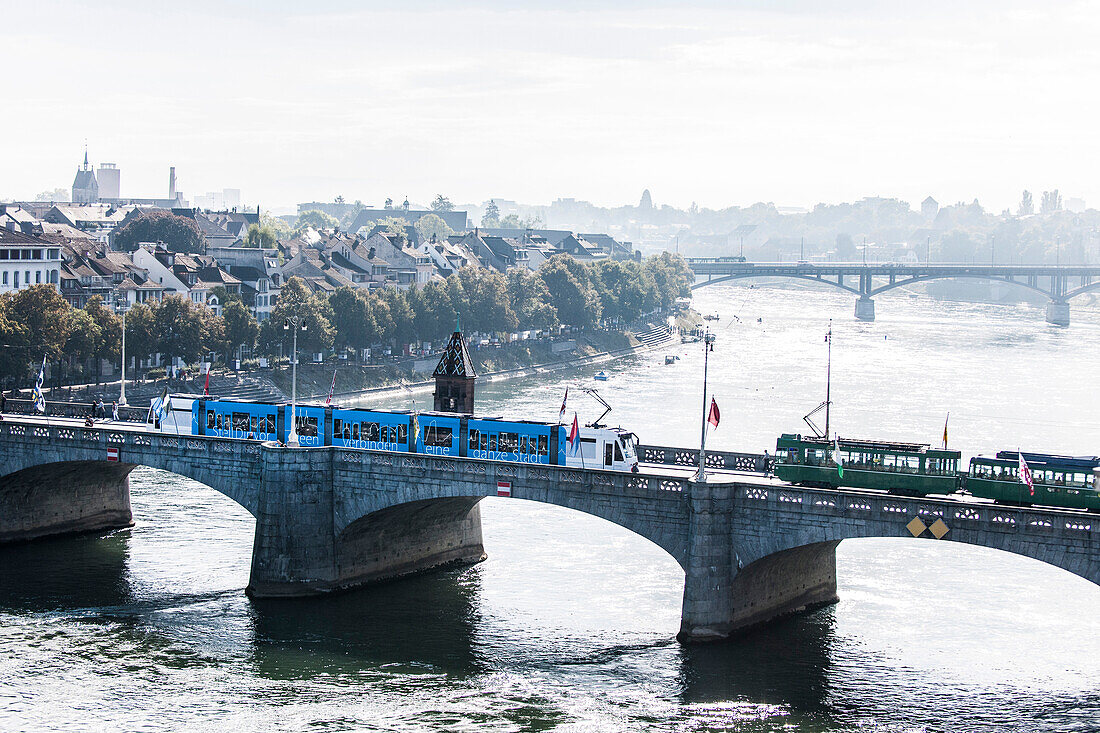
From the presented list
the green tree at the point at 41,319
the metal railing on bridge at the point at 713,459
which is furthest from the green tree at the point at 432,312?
the metal railing on bridge at the point at 713,459

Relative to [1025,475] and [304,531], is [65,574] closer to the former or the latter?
[304,531]

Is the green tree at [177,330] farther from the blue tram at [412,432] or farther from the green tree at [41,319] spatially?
the blue tram at [412,432]

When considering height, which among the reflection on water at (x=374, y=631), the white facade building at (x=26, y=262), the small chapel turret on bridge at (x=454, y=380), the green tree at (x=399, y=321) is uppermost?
the white facade building at (x=26, y=262)

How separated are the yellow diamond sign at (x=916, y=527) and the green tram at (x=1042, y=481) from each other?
3.82 metres

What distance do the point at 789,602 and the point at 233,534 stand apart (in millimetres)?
33088

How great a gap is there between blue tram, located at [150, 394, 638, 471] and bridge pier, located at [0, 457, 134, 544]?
6.37 meters

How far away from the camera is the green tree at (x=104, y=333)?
132 meters

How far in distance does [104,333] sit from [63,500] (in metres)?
53.9

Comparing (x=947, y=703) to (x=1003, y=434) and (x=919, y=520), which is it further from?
(x=1003, y=434)

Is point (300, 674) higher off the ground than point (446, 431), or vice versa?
point (446, 431)

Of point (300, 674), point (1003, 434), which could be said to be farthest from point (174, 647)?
point (1003, 434)

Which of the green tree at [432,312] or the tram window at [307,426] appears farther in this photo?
the green tree at [432,312]

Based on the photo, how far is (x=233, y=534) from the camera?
3300 inches

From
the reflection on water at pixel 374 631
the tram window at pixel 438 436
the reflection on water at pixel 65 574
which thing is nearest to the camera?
the reflection on water at pixel 374 631
